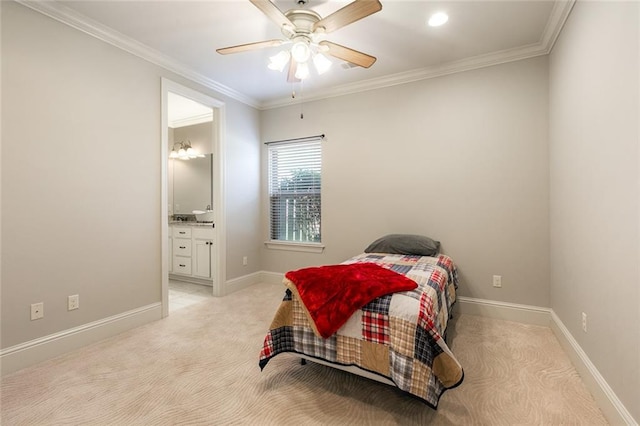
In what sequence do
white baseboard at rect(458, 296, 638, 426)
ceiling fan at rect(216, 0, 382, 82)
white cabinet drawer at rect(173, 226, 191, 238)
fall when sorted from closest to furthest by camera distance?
white baseboard at rect(458, 296, 638, 426) < ceiling fan at rect(216, 0, 382, 82) < white cabinet drawer at rect(173, 226, 191, 238)

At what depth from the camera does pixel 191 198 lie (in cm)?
498

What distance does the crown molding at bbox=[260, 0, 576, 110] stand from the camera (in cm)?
228

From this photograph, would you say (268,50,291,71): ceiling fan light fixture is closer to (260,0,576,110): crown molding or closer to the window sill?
(260,0,576,110): crown molding

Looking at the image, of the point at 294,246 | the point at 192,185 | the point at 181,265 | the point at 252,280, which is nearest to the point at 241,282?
the point at 252,280

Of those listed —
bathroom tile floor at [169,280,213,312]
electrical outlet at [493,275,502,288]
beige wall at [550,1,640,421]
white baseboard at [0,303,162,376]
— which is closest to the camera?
beige wall at [550,1,640,421]

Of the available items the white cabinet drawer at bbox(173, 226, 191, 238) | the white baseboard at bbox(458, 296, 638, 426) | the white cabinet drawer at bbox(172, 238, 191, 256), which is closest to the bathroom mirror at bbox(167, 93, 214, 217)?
the white cabinet drawer at bbox(173, 226, 191, 238)

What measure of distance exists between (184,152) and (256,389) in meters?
4.28

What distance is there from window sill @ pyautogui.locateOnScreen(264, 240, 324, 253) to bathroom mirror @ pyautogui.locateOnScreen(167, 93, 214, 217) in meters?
1.31

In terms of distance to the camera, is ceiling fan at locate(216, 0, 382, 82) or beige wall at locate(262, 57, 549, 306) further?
beige wall at locate(262, 57, 549, 306)

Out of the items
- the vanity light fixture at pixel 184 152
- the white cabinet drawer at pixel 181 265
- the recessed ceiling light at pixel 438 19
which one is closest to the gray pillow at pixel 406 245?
the recessed ceiling light at pixel 438 19

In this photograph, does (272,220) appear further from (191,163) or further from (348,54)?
(348,54)

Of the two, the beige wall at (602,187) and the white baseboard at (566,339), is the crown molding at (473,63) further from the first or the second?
the white baseboard at (566,339)

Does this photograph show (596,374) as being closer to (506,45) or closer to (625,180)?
(625,180)

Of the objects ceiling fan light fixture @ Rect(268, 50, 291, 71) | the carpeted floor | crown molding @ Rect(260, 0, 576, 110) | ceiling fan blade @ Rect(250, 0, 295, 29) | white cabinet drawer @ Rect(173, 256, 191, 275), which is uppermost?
crown molding @ Rect(260, 0, 576, 110)
